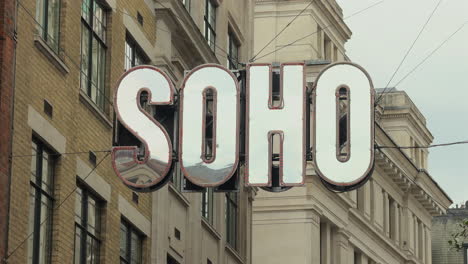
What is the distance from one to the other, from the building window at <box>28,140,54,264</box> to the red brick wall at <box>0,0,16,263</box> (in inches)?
64.4

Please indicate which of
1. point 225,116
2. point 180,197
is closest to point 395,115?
point 180,197

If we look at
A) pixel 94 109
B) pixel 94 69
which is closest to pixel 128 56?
pixel 94 69

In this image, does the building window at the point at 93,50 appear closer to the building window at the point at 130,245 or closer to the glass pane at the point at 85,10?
the glass pane at the point at 85,10

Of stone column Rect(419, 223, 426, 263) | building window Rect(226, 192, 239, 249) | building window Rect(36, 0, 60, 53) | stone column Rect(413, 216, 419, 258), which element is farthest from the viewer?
stone column Rect(419, 223, 426, 263)

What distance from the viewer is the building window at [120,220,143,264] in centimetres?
3866

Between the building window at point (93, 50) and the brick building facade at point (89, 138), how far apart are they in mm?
24

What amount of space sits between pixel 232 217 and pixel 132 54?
13428 millimetres

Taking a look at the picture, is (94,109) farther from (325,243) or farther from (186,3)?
(325,243)

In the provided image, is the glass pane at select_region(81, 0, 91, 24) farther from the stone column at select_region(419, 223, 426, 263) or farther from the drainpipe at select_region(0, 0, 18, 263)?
the stone column at select_region(419, 223, 426, 263)

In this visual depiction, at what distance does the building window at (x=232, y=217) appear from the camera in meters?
52.2

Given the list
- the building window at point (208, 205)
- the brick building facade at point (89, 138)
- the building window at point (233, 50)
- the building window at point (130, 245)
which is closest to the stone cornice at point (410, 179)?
the building window at point (233, 50)

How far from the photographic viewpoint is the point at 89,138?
117 feet

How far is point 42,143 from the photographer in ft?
105

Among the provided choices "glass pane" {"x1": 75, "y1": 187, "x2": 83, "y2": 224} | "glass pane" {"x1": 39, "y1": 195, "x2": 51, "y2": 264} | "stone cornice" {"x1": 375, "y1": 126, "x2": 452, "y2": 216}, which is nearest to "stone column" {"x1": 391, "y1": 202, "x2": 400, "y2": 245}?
"stone cornice" {"x1": 375, "y1": 126, "x2": 452, "y2": 216}
